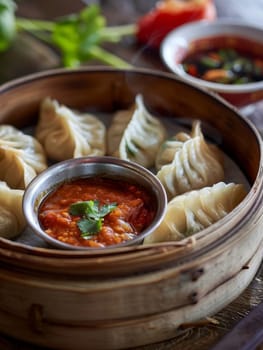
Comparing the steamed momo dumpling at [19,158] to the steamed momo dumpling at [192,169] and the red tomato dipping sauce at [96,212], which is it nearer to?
the red tomato dipping sauce at [96,212]

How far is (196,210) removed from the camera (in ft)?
8.41

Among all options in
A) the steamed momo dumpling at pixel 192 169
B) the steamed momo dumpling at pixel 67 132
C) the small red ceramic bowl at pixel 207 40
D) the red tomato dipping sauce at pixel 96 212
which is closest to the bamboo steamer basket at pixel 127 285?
the red tomato dipping sauce at pixel 96 212

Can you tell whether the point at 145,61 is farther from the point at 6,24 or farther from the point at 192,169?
the point at 192,169

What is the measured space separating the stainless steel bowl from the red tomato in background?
5.32 feet

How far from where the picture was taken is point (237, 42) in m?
3.95

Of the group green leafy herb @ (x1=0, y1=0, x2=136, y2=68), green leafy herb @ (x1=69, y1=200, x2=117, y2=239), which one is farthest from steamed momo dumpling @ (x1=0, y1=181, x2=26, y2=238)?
green leafy herb @ (x1=0, y1=0, x2=136, y2=68)

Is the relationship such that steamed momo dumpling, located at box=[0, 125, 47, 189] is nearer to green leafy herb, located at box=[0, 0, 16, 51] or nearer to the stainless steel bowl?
the stainless steel bowl

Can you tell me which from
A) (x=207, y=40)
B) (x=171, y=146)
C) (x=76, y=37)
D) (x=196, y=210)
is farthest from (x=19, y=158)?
(x=207, y=40)

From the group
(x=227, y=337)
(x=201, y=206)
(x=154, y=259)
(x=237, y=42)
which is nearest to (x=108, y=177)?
(x=201, y=206)

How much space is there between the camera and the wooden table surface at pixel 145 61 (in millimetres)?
2305

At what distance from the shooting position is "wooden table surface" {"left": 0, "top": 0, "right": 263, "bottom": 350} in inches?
Result: 90.7

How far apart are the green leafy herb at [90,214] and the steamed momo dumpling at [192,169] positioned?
1.21 ft

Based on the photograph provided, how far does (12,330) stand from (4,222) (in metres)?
0.45

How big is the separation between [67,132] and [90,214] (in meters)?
0.78
